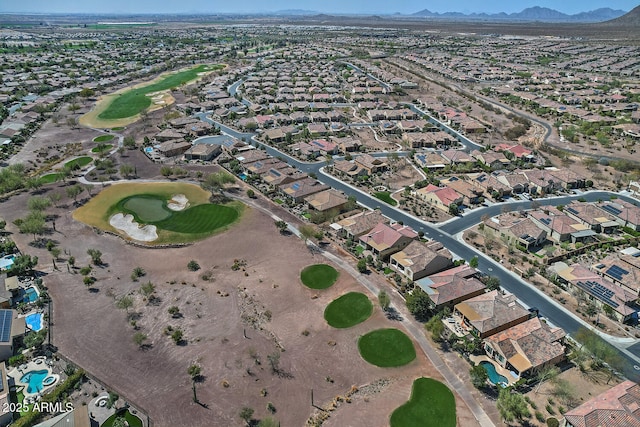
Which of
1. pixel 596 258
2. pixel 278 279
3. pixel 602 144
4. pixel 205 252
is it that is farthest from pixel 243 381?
pixel 602 144

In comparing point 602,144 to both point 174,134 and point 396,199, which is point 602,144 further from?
point 174,134

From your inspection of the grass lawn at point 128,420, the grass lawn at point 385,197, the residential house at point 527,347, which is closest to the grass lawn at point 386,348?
the residential house at point 527,347

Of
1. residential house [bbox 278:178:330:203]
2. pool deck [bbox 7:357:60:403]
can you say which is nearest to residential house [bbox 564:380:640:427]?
pool deck [bbox 7:357:60:403]

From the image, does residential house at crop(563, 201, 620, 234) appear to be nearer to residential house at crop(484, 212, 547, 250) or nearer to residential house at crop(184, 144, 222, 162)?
residential house at crop(484, 212, 547, 250)

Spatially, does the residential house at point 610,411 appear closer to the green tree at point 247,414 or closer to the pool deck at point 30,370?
the green tree at point 247,414

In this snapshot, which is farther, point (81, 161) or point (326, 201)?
point (81, 161)

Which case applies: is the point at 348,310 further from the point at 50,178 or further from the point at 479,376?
the point at 50,178

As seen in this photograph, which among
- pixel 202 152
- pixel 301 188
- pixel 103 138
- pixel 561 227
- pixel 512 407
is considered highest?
pixel 561 227

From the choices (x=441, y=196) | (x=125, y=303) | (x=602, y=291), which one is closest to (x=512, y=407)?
(x=602, y=291)
